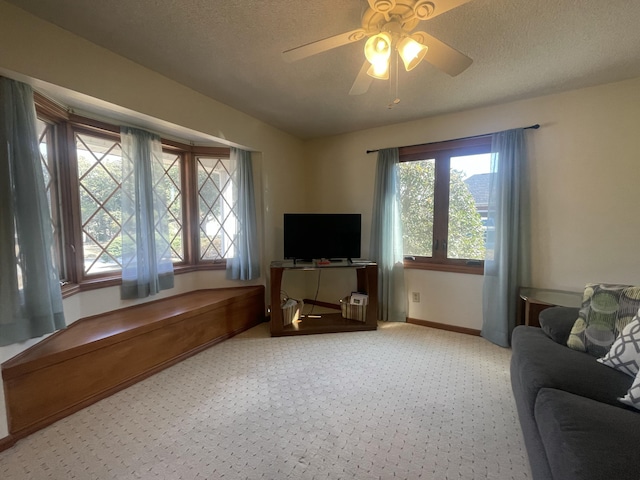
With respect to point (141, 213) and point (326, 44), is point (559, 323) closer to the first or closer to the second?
point (326, 44)

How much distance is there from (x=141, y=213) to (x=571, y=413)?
312 centimetres

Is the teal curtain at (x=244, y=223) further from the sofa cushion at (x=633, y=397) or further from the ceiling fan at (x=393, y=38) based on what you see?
the sofa cushion at (x=633, y=397)

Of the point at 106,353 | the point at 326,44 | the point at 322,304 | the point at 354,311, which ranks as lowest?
the point at 322,304

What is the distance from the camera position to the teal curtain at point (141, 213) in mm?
2396

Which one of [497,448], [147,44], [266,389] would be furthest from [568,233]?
[147,44]

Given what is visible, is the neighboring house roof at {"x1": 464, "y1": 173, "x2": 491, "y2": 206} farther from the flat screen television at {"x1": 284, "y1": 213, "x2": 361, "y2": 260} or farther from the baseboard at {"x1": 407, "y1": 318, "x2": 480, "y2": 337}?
the baseboard at {"x1": 407, "y1": 318, "x2": 480, "y2": 337}

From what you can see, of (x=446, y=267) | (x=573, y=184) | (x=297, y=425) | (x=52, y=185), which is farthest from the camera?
(x=446, y=267)

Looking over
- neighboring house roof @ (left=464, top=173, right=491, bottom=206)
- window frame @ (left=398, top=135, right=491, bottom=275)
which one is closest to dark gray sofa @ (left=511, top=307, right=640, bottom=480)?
window frame @ (left=398, top=135, right=491, bottom=275)

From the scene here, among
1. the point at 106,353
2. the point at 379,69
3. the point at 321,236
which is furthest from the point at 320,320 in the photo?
the point at 379,69

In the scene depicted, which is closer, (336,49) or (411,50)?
(411,50)

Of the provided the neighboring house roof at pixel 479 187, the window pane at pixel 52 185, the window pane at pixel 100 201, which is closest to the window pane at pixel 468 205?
the neighboring house roof at pixel 479 187

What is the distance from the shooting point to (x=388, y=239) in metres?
3.25

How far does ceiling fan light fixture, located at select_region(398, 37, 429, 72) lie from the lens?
129cm

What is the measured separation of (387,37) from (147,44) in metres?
1.61
